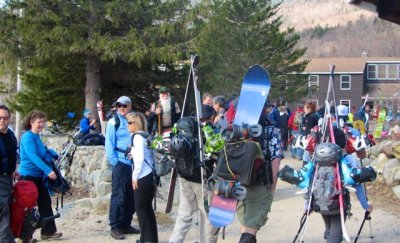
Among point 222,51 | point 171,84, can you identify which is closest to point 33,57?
point 171,84

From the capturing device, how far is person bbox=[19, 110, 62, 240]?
265 inches

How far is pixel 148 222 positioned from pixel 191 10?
391 inches

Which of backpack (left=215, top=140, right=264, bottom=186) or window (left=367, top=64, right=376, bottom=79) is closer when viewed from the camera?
backpack (left=215, top=140, right=264, bottom=186)

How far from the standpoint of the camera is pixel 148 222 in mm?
6523

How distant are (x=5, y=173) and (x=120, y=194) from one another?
1.67 m

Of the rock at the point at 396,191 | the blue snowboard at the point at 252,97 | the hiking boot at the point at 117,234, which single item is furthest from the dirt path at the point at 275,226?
the blue snowboard at the point at 252,97

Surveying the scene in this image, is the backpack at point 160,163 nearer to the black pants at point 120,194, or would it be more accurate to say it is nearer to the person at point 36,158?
the black pants at point 120,194

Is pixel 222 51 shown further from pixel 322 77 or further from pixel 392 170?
pixel 392 170

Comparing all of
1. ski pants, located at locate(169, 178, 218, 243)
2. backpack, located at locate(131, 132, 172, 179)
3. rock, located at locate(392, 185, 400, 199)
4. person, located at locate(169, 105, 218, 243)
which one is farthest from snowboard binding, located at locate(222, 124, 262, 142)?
rock, located at locate(392, 185, 400, 199)

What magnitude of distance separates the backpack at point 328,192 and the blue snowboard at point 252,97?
846 millimetres

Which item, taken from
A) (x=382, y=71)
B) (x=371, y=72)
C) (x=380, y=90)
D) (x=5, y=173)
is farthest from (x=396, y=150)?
(x=382, y=71)

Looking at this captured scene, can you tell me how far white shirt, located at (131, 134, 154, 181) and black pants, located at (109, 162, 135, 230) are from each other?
818mm

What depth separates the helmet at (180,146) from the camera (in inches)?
219

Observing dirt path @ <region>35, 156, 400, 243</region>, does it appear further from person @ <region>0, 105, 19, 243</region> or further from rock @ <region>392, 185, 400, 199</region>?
person @ <region>0, 105, 19, 243</region>
